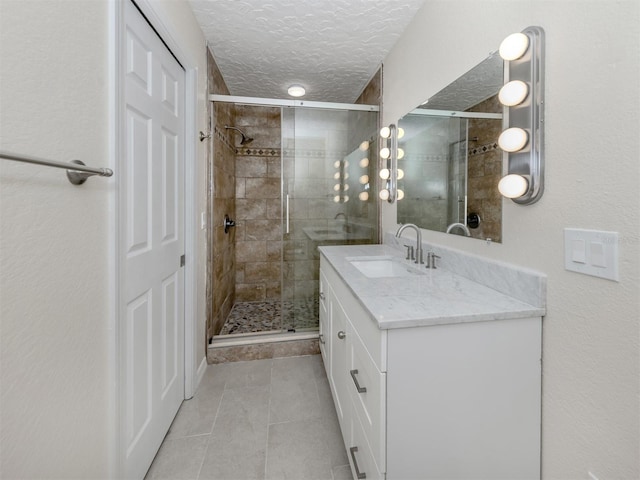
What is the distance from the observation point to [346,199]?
103 inches

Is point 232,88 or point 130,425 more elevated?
point 232,88

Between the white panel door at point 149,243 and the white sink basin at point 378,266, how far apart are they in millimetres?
1071

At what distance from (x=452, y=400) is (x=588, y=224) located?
653 millimetres

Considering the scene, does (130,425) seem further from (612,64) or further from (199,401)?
(612,64)

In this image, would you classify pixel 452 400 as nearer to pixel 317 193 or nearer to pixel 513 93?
pixel 513 93

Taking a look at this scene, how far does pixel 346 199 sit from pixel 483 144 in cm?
139

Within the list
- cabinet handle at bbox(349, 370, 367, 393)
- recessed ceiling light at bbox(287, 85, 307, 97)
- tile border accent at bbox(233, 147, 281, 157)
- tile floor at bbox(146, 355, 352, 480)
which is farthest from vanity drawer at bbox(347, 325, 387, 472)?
tile border accent at bbox(233, 147, 281, 157)

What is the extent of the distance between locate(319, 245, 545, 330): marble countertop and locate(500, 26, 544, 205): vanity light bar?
374 mm

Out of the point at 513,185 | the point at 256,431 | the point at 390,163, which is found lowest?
the point at 256,431

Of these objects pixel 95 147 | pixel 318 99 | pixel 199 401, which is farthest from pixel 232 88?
pixel 199 401

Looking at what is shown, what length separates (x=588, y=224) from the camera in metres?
0.85

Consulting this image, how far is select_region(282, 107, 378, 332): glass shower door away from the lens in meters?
2.51

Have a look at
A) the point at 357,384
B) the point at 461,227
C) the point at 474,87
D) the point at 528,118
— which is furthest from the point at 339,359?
the point at 474,87

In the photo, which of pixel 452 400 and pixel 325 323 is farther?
pixel 325 323
